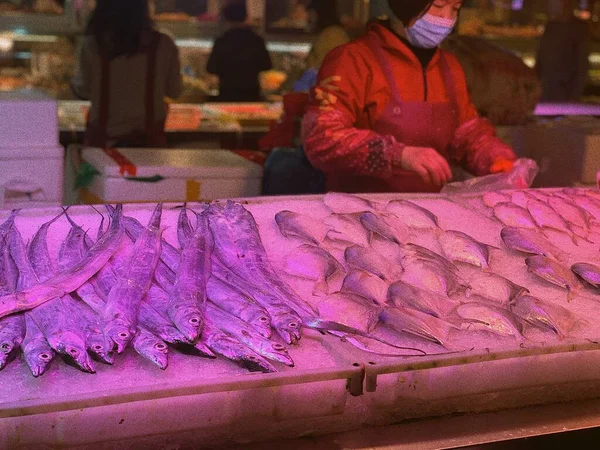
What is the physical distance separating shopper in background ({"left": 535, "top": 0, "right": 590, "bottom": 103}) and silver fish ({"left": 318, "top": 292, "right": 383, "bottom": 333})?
6.47 meters

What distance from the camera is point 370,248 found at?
6.89 ft

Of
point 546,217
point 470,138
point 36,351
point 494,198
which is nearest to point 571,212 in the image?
point 546,217

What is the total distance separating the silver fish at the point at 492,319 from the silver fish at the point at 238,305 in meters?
0.47

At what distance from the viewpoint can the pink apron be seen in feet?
10.9

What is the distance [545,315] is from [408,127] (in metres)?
1.71

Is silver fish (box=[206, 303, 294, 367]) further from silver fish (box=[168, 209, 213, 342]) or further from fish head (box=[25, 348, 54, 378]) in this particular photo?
fish head (box=[25, 348, 54, 378])

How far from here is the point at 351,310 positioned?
1714 mm

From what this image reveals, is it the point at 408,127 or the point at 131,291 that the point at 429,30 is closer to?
the point at 408,127

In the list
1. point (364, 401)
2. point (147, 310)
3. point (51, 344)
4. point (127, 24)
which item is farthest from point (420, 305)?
point (127, 24)

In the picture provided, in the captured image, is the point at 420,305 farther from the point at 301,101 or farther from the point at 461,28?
the point at 461,28

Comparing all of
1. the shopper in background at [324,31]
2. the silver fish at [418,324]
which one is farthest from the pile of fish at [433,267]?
the shopper in background at [324,31]

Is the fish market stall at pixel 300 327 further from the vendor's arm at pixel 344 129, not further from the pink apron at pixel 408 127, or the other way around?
the pink apron at pixel 408 127

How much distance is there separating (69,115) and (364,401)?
176 inches

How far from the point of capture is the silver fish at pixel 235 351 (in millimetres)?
1452
